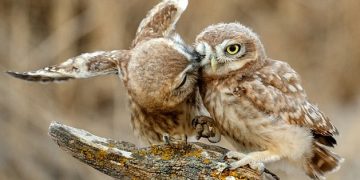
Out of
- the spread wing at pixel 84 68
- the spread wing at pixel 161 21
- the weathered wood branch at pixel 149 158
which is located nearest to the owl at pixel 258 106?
the weathered wood branch at pixel 149 158

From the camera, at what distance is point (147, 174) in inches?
150

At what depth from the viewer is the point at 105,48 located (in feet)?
27.5

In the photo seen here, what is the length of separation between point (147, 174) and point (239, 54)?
2.26ft

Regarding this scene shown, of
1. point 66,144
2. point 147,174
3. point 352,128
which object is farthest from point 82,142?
point 352,128

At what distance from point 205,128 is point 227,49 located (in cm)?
42

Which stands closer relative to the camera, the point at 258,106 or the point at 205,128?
the point at 258,106

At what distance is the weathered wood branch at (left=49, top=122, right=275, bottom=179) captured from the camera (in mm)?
3783

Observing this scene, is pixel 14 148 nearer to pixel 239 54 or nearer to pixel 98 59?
pixel 98 59

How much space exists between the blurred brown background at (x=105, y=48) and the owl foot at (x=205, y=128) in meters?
3.67

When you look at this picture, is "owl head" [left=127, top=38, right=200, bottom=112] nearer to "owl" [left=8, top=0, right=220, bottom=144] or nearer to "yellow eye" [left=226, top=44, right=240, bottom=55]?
"owl" [left=8, top=0, right=220, bottom=144]

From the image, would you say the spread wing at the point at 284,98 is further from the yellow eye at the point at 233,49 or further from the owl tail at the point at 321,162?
the yellow eye at the point at 233,49

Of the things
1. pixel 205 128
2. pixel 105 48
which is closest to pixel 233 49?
pixel 205 128

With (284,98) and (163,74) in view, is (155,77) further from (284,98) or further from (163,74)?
(284,98)

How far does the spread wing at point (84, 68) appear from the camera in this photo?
446 centimetres
